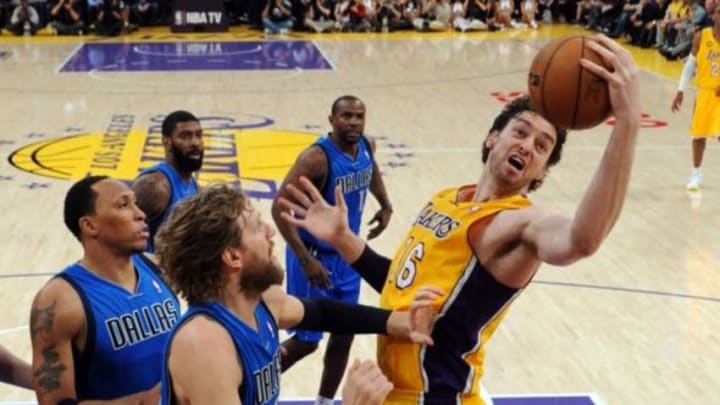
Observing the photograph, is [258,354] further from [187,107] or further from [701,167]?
[187,107]

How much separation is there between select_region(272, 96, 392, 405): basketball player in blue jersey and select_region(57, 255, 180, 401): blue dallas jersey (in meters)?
1.95

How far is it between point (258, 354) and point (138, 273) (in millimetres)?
1200

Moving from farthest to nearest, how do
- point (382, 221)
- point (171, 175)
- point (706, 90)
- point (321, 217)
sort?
point (706, 90), point (382, 221), point (171, 175), point (321, 217)

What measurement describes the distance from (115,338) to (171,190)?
1598mm

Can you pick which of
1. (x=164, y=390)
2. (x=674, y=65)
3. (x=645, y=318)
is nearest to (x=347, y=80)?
(x=674, y=65)

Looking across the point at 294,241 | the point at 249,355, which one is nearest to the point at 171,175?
the point at 294,241

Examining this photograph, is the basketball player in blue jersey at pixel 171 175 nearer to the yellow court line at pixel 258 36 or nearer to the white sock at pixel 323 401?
the white sock at pixel 323 401

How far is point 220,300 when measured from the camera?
3119mm

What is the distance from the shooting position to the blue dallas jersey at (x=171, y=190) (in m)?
5.34

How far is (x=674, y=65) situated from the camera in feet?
63.9

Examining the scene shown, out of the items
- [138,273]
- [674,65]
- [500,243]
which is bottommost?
[674,65]

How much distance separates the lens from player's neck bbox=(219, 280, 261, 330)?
123 inches

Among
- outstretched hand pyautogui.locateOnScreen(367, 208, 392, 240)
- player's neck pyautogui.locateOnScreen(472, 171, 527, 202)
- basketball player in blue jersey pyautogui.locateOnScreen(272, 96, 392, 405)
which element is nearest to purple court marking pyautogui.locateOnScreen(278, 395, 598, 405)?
basketball player in blue jersey pyautogui.locateOnScreen(272, 96, 392, 405)

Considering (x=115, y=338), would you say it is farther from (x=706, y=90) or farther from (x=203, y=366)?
(x=706, y=90)
